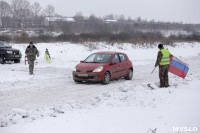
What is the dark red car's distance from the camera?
45.5 feet

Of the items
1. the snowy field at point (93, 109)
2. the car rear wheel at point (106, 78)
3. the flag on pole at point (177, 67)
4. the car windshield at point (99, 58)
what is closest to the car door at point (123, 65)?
the car windshield at point (99, 58)

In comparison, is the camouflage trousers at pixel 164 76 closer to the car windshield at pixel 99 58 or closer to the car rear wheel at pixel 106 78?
the car rear wheel at pixel 106 78

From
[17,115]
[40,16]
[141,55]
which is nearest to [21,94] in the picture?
[17,115]

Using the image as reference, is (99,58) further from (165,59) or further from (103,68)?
(165,59)

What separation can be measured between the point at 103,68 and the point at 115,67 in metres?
1.06

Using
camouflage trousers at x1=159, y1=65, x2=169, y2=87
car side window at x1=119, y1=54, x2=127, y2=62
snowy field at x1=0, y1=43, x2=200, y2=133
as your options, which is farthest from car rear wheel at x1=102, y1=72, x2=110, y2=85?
camouflage trousers at x1=159, y1=65, x2=169, y2=87

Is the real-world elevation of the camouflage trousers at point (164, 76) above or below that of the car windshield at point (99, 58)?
below

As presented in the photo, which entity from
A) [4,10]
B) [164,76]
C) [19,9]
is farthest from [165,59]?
[4,10]

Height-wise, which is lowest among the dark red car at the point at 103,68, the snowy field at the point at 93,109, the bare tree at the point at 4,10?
the snowy field at the point at 93,109

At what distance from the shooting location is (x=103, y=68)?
13953mm

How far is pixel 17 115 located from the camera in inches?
283

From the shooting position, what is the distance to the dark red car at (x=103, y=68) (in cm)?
1387

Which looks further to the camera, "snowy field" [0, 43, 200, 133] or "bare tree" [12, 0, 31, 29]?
"bare tree" [12, 0, 31, 29]

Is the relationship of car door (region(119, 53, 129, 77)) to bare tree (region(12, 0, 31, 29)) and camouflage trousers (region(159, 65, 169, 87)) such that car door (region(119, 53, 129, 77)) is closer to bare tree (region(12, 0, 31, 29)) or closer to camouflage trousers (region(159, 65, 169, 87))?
camouflage trousers (region(159, 65, 169, 87))
